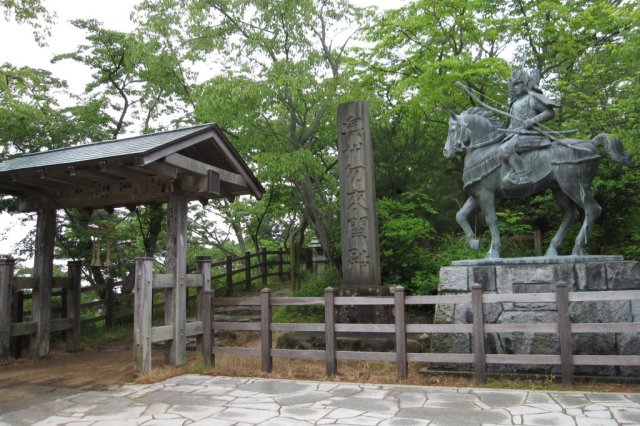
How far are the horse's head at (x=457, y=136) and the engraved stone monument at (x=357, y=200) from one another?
2.43 meters

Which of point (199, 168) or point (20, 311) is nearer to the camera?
point (199, 168)

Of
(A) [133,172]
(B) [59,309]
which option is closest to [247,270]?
(B) [59,309]

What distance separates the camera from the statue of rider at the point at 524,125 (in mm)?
6930

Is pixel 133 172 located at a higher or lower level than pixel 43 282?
higher

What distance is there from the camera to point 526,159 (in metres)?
6.97

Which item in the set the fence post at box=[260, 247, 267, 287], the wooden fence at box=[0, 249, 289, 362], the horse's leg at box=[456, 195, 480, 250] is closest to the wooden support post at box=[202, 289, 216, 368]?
the wooden fence at box=[0, 249, 289, 362]

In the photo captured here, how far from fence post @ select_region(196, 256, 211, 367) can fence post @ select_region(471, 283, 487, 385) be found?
4.06 meters

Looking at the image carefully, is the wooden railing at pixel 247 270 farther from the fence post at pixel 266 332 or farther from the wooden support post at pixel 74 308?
the fence post at pixel 266 332

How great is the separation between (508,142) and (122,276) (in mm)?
11091

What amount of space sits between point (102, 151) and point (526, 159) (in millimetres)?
6577

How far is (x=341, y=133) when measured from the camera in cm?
1007

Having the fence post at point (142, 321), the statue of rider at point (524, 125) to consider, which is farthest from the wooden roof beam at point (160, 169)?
the statue of rider at point (524, 125)

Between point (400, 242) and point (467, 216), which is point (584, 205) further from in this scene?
→ point (400, 242)

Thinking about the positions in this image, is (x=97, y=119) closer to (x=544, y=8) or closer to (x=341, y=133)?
(x=341, y=133)
